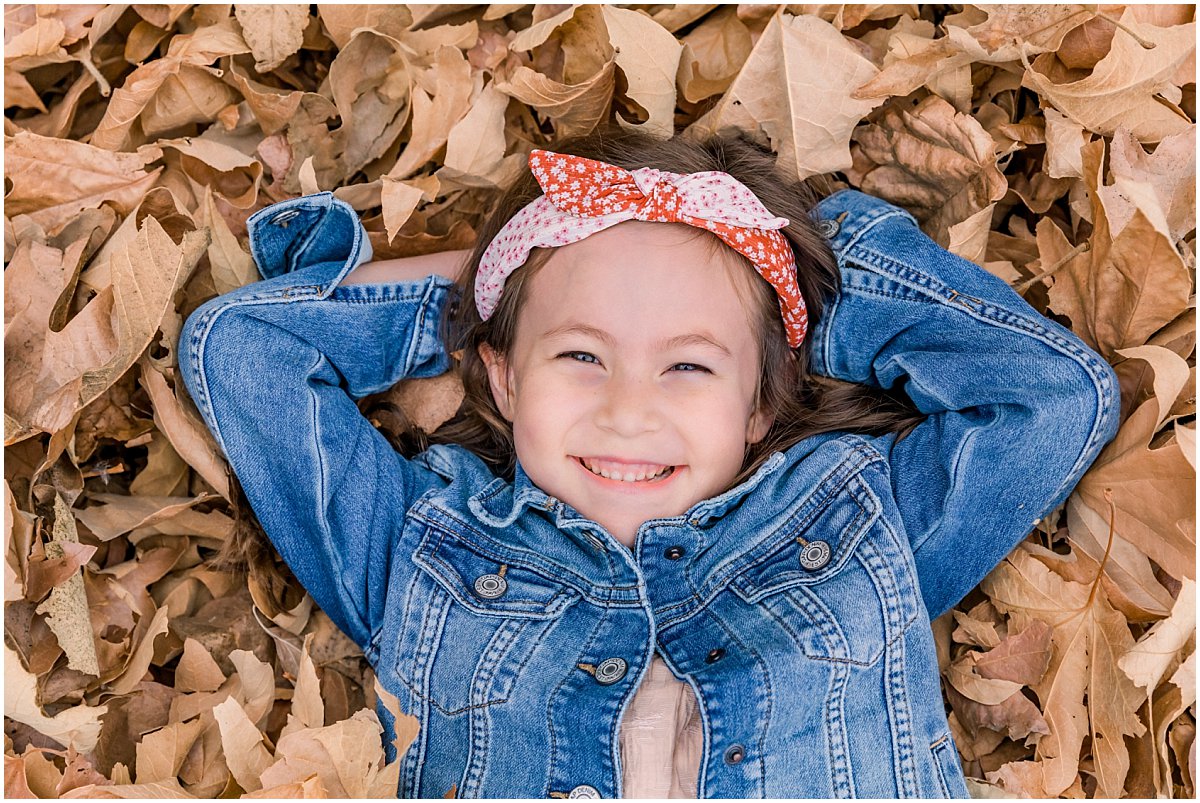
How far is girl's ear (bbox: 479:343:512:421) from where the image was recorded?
242cm

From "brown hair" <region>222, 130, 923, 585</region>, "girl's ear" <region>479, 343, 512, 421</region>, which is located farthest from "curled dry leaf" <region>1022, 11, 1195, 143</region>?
"girl's ear" <region>479, 343, 512, 421</region>

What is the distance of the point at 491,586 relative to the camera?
2297mm

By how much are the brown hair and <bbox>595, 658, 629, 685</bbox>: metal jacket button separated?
447mm

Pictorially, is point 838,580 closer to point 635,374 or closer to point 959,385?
point 959,385

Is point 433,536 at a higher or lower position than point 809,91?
lower

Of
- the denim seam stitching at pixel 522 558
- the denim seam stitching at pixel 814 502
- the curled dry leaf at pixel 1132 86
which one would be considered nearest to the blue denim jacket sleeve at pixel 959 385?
the denim seam stitching at pixel 814 502

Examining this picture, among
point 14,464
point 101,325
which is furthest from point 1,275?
point 14,464

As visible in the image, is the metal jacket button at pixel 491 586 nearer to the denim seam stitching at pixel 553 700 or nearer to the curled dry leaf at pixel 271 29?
the denim seam stitching at pixel 553 700

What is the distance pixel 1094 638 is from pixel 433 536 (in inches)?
51.7

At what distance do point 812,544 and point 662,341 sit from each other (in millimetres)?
518

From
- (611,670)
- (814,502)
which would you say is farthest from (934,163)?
(611,670)

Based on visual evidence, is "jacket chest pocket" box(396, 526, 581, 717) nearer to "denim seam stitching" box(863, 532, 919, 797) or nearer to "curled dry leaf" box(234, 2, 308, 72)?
"denim seam stitching" box(863, 532, 919, 797)

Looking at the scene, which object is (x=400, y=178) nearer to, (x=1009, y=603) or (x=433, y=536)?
(x=433, y=536)

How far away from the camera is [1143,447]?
2105 mm
